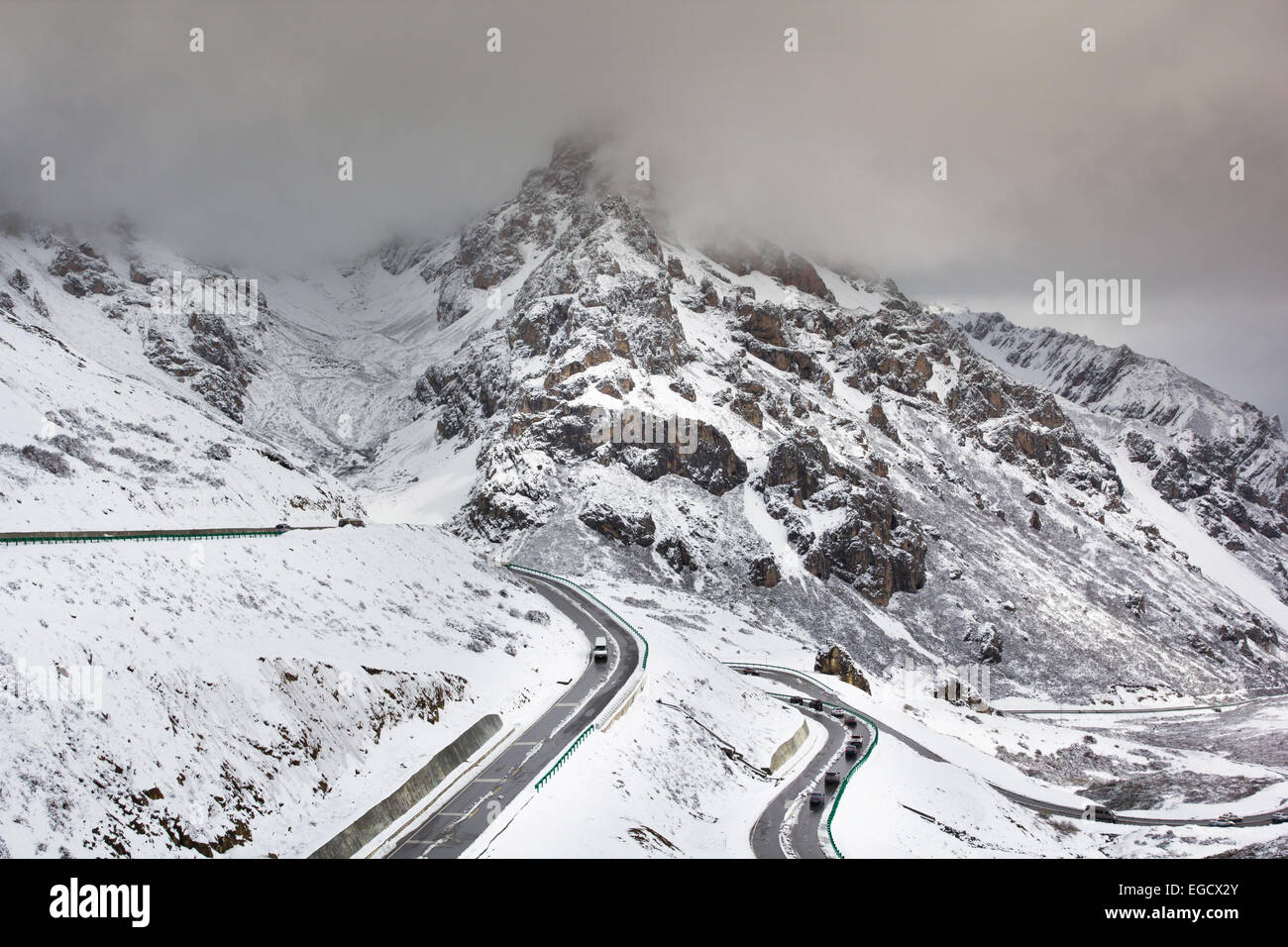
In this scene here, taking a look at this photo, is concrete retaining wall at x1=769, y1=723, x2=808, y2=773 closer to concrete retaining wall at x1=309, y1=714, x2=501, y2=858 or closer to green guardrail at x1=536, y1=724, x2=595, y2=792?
green guardrail at x1=536, y1=724, x2=595, y2=792

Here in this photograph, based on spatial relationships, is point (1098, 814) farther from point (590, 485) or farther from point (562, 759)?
point (590, 485)

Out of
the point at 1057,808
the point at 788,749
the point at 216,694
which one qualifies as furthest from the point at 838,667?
the point at 216,694

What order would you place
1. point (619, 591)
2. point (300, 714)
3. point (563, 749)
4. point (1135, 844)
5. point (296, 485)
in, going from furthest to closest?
1. point (619, 591)
2. point (296, 485)
3. point (1135, 844)
4. point (563, 749)
5. point (300, 714)

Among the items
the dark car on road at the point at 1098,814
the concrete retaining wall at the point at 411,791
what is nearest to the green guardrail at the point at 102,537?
the concrete retaining wall at the point at 411,791

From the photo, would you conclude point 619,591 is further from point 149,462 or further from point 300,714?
point 300,714

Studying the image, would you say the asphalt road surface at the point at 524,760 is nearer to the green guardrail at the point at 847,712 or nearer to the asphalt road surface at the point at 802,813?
the asphalt road surface at the point at 802,813

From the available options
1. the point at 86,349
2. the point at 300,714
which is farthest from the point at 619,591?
the point at 86,349

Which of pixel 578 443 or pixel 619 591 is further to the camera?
pixel 578 443
